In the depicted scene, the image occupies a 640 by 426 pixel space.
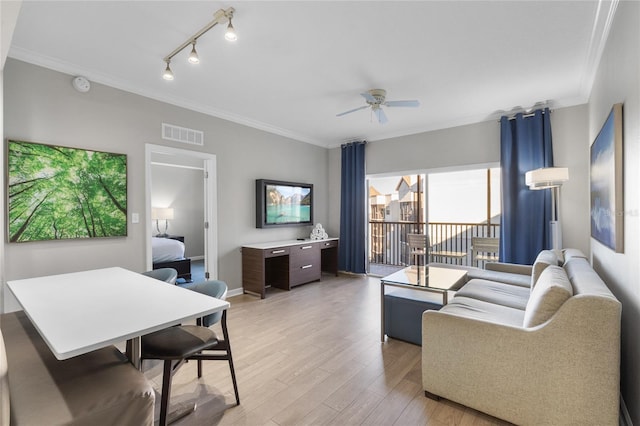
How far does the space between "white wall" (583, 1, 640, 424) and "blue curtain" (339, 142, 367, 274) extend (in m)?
3.83

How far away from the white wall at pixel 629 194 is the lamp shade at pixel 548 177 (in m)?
1.40

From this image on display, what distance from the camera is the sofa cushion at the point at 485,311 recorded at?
2.09 meters

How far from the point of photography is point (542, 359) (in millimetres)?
1604

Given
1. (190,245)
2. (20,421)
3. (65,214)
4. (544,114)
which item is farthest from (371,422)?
(190,245)

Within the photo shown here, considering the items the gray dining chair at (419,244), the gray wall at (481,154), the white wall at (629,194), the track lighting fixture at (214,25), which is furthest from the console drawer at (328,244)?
the white wall at (629,194)

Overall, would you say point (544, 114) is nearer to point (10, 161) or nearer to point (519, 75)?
point (519, 75)

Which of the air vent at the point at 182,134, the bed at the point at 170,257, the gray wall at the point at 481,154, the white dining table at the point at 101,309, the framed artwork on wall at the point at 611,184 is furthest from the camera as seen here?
the bed at the point at 170,257

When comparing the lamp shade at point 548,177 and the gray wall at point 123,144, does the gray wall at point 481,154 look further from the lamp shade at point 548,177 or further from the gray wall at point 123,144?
the gray wall at point 123,144

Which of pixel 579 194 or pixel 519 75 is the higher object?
pixel 519 75

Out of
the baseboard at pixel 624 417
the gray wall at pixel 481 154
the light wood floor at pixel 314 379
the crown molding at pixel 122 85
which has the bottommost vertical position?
the light wood floor at pixel 314 379

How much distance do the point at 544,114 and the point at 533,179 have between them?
1161 mm

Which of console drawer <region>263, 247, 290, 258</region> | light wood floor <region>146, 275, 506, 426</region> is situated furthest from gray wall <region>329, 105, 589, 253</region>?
light wood floor <region>146, 275, 506, 426</region>

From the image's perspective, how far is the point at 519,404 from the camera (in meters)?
1.66

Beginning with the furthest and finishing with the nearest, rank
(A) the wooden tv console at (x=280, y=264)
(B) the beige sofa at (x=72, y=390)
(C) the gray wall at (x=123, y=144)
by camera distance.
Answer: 1. (A) the wooden tv console at (x=280, y=264)
2. (C) the gray wall at (x=123, y=144)
3. (B) the beige sofa at (x=72, y=390)
